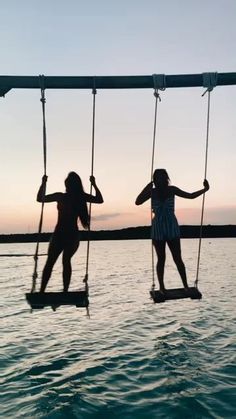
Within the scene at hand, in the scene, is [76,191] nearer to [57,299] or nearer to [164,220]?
[164,220]

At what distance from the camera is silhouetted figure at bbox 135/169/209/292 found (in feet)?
29.6

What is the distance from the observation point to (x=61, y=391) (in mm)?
9945

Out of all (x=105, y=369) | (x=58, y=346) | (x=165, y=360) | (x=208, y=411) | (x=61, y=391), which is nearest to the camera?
(x=208, y=411)

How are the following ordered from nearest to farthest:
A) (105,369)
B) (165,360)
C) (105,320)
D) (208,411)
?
1. (208,411)
2. (105,369)
3. (165,360)
4. (105,320)

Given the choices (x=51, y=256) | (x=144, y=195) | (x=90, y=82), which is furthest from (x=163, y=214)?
(x=90, y=82)

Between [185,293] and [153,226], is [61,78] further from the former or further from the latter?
[185,293]

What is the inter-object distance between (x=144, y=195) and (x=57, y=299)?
2.61m

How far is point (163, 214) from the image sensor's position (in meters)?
9.18

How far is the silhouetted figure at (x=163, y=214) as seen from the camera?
9031 millimetres

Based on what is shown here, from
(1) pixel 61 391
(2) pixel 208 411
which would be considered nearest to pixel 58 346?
(1) pixel 61 391

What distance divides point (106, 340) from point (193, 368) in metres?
4.14

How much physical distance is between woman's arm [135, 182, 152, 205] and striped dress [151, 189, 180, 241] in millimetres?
212

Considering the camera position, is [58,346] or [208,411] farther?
[58,346]

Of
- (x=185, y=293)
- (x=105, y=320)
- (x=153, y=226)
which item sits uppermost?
(x=153, y=226)
